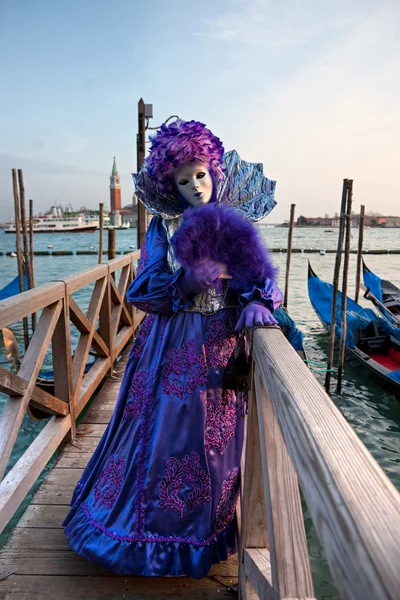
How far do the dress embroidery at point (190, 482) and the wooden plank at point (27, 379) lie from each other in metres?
0.58

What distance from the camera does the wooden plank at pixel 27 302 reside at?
1.51 m

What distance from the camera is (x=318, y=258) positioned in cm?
2986

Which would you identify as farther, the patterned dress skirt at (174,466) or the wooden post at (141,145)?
the wooden post at (141,145)

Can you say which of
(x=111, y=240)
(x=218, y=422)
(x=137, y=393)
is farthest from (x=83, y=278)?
(x=111, y=240)

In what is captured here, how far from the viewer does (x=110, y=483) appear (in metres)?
1.51

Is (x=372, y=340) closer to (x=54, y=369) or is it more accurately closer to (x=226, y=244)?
(x=54, y=369)

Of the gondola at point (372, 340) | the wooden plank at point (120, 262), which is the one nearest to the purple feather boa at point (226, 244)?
the wooden plank at point (120, 262)

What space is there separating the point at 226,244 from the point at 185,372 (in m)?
0.44

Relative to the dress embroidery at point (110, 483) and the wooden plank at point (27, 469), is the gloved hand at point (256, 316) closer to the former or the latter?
the dress embroidery at point (110, 483)

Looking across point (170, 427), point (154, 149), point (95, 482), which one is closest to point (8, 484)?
point (95, 482)

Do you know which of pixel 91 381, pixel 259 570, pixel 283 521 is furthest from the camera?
Answer: pixel 91 381

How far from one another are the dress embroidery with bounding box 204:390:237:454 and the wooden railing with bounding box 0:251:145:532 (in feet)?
2.34

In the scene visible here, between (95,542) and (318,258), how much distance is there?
29793 mm

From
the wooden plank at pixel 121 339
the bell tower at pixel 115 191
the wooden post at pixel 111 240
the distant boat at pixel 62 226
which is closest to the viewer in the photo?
the wooden plank at pixel 121 339
